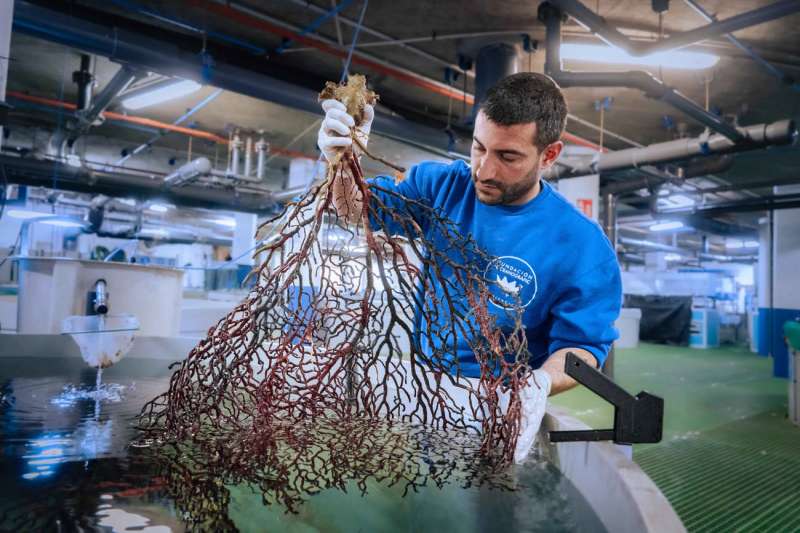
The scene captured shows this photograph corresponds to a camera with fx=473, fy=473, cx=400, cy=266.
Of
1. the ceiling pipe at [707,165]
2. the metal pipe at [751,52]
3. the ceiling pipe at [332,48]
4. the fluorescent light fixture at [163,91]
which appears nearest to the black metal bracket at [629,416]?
the ceiling pipe at [332,48]

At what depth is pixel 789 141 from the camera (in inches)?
141

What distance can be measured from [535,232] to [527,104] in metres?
0.30

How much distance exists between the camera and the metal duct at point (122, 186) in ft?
16.1

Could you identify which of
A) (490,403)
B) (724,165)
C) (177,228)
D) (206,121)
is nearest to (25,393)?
(490,403)

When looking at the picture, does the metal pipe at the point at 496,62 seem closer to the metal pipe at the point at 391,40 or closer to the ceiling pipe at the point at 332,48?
the metal pipe at the point at 391,40

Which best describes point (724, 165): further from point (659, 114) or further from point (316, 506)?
point (316, 506)

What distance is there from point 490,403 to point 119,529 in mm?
543


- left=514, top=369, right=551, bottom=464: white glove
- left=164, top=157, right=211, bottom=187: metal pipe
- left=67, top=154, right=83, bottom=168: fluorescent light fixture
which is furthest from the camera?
left=164, top=157, right=211, bottom=187: metal pipe

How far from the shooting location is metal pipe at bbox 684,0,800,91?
2.62m

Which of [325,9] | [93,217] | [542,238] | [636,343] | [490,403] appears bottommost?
[636,343]

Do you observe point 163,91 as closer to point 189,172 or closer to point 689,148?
point 189,172

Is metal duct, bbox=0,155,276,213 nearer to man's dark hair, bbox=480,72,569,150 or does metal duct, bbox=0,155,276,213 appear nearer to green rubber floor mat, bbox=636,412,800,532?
man's dark hair, bbox=480,72,569,150

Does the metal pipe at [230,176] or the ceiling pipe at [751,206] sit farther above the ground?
the ceiling pipe at [751,206]

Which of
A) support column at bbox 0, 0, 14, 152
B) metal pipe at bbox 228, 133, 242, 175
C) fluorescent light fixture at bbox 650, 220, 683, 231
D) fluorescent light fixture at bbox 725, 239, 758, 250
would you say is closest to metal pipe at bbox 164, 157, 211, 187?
metal pipe at bbox 228, 133, 242, 175
